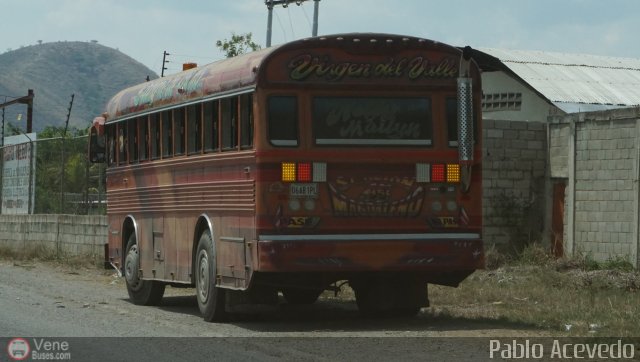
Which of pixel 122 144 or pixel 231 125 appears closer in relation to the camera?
pixel 231 125

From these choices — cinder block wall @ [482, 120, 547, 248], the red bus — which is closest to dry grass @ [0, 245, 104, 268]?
cinder block wall @ [482, 120, 547, 248]

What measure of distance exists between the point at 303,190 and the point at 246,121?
1077 mm

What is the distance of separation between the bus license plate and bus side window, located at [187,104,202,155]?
84.6 inches

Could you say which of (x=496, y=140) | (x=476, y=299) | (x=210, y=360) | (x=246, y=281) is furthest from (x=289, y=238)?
(x=496, y=140)

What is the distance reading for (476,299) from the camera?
17047 mm

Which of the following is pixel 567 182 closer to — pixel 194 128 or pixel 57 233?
pixel 194 128

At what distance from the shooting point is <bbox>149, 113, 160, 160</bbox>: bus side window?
16375 mm

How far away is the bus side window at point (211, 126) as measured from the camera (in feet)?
47.4

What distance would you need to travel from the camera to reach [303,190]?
13141mm

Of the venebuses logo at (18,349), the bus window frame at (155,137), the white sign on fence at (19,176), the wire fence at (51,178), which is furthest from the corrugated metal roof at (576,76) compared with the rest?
the venebuses logo at (18,349)

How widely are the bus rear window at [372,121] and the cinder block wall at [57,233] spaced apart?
13.2m

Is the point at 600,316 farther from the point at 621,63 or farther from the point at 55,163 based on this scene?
the point at 621,63

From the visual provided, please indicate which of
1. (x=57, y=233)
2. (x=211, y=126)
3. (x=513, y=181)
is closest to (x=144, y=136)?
(x=211, y=126)

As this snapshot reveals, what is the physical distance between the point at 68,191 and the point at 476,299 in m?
13.9
